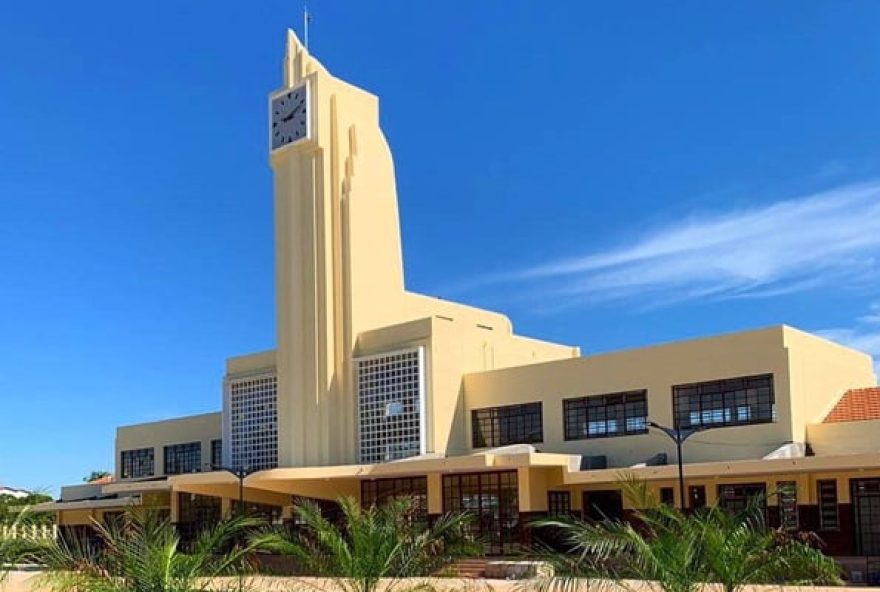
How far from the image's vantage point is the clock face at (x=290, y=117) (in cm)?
3903

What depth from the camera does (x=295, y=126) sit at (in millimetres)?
39375

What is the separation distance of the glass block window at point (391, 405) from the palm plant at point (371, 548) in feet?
72.7

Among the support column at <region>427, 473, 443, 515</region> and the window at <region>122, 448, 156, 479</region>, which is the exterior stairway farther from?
the window at <region>122, 448, 156, 479</region>

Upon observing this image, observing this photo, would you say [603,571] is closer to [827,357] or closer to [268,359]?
[827,357]

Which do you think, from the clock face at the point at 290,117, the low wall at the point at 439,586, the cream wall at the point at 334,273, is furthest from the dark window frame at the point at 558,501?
the clock face at the point at 290,117

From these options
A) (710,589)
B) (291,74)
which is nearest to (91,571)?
(710,589)

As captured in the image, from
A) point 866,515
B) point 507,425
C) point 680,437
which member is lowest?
point 866,515

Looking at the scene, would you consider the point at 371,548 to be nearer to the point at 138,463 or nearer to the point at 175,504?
the point at 175,504

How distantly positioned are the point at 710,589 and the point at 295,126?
3079cm

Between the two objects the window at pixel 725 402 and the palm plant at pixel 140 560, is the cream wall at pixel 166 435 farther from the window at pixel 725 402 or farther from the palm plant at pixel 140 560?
the palm plant at pixel 140 560

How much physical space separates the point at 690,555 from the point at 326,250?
2858 cm

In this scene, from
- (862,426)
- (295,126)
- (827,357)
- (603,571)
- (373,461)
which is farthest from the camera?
(295,126)

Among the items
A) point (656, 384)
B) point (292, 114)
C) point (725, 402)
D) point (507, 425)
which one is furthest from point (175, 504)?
point (725, 402)

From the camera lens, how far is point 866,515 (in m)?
28.1
